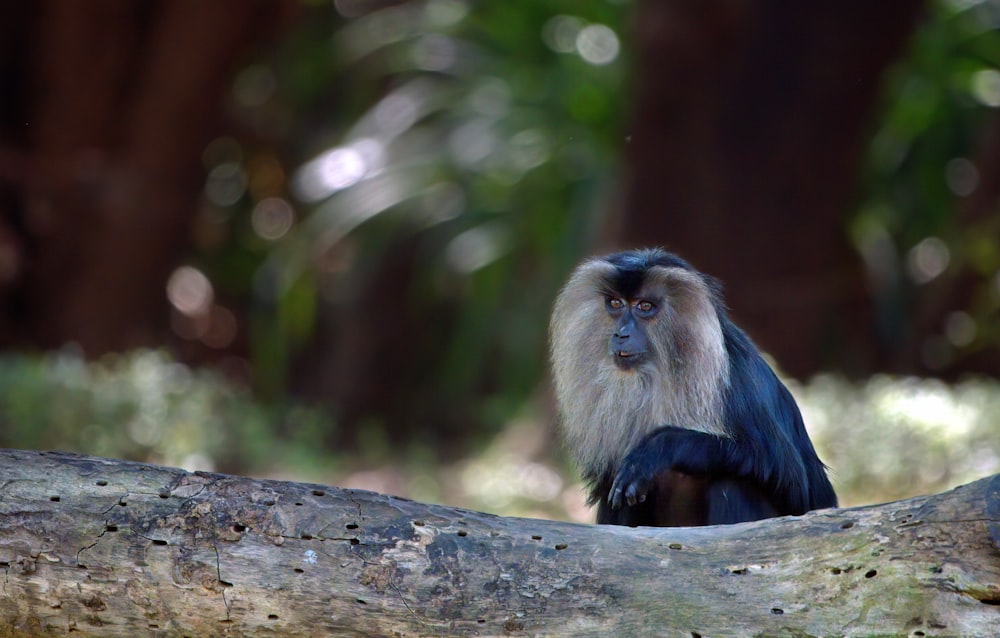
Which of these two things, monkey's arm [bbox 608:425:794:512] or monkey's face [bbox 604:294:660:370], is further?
monkey's face [bbox 604:294:660:370]

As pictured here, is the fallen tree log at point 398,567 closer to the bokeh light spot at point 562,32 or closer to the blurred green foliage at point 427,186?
the blurred green foliage at point 427,186

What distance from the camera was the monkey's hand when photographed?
398cm

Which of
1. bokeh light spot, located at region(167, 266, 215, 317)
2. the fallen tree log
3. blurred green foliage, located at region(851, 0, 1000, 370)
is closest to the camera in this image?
the fallen tree log

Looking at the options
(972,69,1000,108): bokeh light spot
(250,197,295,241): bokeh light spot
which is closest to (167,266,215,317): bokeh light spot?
(250,197,295,241): bokeh light spot

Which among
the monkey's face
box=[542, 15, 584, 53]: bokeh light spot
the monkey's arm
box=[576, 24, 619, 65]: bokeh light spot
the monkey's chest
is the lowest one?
the monkey's chest

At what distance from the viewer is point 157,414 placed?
8.17m

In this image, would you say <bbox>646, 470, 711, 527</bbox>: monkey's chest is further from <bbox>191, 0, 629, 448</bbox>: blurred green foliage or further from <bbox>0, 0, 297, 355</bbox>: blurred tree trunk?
<bbox>0, 0, 297, 355</bbox>: blurred tree trunk

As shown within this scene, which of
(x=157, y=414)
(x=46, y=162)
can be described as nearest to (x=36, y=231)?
(x=46, y=162)

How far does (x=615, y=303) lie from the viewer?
4.44 meters

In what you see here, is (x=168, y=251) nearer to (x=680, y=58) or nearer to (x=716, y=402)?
(x=680, y=58)

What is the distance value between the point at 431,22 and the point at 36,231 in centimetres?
414

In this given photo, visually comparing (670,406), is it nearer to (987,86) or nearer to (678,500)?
(678,500)

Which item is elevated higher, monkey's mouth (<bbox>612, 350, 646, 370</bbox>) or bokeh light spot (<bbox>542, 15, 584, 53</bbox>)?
bokeh light spot (<bbox>542, 15, 584, 53</bbox>)

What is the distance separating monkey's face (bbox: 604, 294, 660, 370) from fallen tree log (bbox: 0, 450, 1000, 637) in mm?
1132
